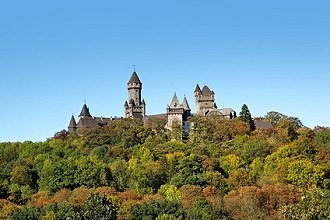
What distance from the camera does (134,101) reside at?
278 feet

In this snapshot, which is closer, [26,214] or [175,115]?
[26,214]

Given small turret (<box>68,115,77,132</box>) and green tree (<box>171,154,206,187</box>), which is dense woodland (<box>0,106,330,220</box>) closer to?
green tree (<box>171,154,206,187</box>)

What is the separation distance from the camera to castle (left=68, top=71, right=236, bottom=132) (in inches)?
2815

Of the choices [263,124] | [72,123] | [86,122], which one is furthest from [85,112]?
[263,124]

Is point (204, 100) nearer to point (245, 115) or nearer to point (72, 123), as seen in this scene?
point (245, 115)

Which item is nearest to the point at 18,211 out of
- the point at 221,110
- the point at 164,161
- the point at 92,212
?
the point at 92,212

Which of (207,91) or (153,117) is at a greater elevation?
(207,91)

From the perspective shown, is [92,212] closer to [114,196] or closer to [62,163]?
[114,196]

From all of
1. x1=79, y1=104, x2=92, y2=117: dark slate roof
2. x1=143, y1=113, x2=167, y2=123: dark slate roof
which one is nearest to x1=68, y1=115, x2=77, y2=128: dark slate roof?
x1=79, y1=104, x2=92, y2=117: dark slate roof

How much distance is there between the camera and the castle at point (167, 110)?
71.5 metres

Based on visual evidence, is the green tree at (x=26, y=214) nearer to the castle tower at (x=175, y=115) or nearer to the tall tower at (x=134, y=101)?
the castle tower at (x=175, y=115)

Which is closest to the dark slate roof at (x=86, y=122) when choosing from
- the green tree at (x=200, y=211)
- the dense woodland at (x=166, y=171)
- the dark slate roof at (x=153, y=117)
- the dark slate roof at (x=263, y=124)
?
the dense woodland at (x=166, y=171)

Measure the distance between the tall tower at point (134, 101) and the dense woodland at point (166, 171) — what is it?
10.5 metres

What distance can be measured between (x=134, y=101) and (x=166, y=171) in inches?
1145
